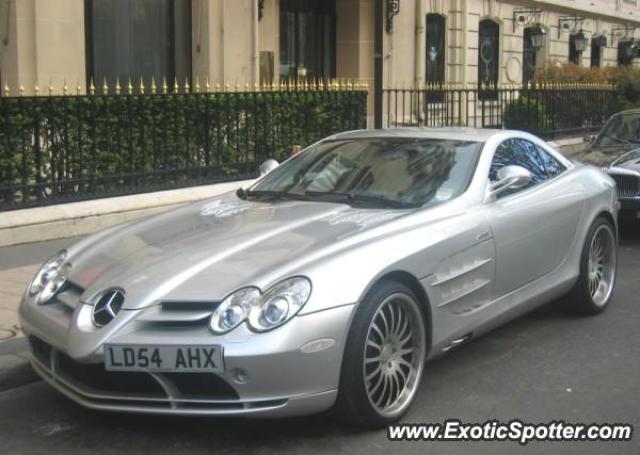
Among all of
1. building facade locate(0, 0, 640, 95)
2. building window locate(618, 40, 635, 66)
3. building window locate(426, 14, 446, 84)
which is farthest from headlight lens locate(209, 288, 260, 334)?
building window locate(618, 40, 635, 66)

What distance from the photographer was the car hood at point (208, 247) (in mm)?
4219

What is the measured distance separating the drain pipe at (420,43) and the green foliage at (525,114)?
2.51 m

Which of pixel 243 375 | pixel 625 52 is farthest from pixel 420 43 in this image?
pixel 243 375

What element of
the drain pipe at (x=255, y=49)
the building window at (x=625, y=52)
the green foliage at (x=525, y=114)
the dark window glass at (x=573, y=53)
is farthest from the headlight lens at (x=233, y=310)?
the building window at (x=625, y=52)

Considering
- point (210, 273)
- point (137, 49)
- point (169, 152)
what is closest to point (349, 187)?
point (210, 273)

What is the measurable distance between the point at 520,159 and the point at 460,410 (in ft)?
7.20

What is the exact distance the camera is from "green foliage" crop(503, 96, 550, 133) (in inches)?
725

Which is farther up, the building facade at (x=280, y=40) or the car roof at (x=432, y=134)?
the building facade at (x=280, y=40)

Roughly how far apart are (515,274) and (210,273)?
2202 mm

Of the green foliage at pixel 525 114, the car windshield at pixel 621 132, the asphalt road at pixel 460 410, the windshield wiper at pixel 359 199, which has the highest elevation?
the green foliage at pixel 525 114

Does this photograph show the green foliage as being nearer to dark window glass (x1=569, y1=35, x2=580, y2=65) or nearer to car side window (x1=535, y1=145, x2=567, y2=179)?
dark window glass (x1=569, y1=35, x2=580, y2=65)

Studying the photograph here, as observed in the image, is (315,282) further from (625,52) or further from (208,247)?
(625,52)

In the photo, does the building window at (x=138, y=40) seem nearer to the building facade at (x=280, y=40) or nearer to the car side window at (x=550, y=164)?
the building facade at (x=280, y=40)

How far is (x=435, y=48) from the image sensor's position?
2200cm
